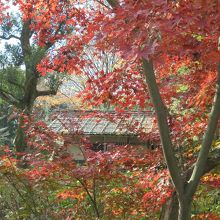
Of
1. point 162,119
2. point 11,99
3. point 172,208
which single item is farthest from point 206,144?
point 11,99

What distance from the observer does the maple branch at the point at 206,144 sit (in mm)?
2977

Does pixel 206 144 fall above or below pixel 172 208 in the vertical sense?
above

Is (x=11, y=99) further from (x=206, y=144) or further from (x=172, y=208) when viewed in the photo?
(x=206, y=144)

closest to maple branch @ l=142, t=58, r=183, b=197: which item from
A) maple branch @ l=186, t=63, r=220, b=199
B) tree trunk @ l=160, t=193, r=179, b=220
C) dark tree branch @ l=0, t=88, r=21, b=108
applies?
maple branch @ l=186, t=63, r=220, b=199

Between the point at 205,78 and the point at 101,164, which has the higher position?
the point at 205,78

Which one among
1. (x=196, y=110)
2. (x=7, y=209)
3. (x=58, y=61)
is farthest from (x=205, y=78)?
(x=7, y=209)

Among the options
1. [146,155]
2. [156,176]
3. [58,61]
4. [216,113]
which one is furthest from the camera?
[58,61]

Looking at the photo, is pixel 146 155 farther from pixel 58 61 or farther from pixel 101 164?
pixel 58 61

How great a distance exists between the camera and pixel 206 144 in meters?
3.04

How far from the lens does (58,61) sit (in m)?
5.68

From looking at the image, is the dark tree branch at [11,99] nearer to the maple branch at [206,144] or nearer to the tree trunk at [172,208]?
the tree trunk at [172,208]

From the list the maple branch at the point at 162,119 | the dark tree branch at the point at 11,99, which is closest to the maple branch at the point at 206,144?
the maple branch at the point at 162,119

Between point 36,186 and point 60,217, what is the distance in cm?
45

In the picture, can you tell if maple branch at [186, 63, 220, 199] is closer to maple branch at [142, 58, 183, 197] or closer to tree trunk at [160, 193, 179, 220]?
maple branch at [142, 58, 183, 197]
